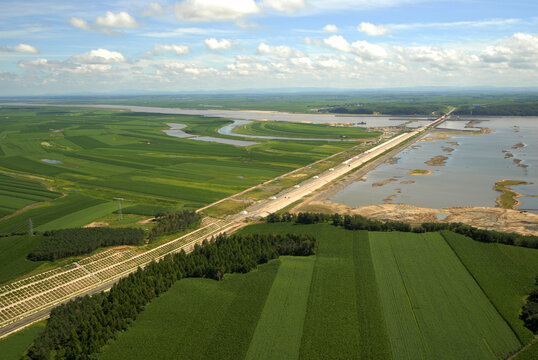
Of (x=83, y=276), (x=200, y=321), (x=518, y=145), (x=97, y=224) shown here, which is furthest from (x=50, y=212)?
(x=518, y=145)

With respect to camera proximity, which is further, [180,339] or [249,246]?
[249,246]

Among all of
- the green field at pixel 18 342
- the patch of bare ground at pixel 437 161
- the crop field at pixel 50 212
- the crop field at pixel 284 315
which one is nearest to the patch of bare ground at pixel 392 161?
the patch of bare ground at pixel 437 161

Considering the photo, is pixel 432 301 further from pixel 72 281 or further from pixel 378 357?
pixel 72 281

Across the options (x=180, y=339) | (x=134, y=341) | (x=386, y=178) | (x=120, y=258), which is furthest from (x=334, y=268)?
(x=386, y=178)

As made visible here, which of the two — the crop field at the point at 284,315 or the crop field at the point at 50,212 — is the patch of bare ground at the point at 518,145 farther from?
the crop field at the point at 50,212

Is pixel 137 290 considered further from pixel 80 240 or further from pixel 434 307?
pixel 434 307

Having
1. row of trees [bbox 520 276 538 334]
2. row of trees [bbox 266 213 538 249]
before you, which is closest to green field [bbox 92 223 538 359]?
row of trees [bbox 520 276 538 334]

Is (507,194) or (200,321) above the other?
(507,194)

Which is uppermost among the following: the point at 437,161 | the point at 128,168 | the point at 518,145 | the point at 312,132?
the point at 312,132
